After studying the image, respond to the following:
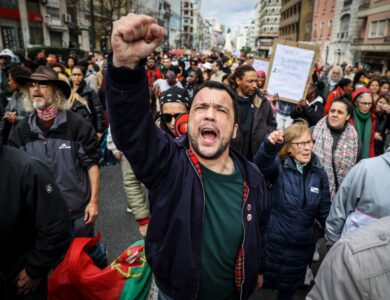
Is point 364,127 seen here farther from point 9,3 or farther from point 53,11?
point 53,11

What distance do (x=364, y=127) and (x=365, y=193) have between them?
2.71 meters

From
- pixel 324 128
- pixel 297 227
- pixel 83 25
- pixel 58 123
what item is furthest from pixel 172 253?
pixel 83 25

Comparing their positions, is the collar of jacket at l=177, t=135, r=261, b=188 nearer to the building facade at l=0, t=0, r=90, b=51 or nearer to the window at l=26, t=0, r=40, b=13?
the building facade at l=0, t=0, r=90, b=51

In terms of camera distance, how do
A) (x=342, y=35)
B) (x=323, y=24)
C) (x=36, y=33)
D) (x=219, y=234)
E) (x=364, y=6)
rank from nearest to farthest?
(x=219, y=234) < (x=36, y=33) < (x=364, y=6) < (x=342, y=35) < (x=323, y=24)

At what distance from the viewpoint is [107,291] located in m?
2.25

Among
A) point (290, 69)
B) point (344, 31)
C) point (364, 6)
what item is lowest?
point (290, 69)

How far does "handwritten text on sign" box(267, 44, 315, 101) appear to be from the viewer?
14.2ft

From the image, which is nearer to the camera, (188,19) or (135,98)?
(135,98)

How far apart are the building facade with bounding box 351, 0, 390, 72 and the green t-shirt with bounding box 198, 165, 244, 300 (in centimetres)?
2866

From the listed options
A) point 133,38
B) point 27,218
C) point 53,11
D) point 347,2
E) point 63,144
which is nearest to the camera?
point 133,38

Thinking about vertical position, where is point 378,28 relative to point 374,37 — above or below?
above

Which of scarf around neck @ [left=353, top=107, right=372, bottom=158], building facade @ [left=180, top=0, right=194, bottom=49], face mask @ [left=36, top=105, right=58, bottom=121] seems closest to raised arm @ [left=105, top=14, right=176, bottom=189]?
face mask @ [left=36, top=105, right=58, bottom=121]

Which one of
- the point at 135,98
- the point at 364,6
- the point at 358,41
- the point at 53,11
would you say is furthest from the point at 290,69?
the point at 53,11

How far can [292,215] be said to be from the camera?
9.12 feet
